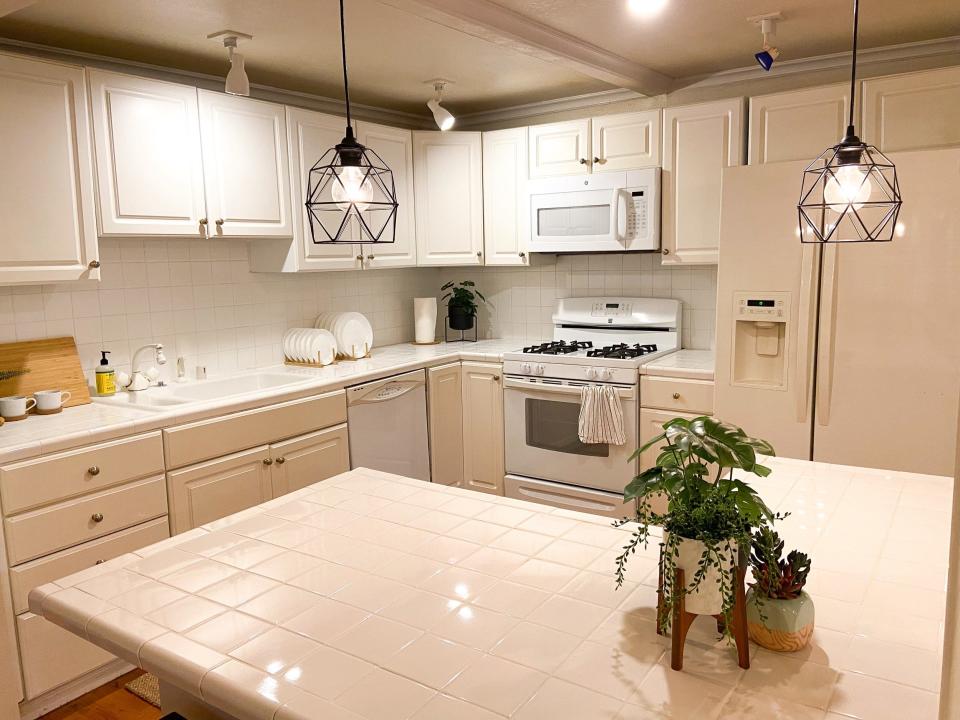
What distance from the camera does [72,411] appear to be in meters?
2.93

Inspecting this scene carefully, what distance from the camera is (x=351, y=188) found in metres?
1.65

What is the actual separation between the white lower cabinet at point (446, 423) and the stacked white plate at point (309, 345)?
554 millimetres

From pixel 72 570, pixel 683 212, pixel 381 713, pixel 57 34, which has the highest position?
pixel 57 34

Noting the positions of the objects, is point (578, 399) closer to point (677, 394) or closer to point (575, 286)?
point (677, 394)

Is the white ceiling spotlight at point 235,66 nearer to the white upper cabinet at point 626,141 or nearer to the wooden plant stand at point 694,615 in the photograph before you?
the white upper cabinet at point 626,141

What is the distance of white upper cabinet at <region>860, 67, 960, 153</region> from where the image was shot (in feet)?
9.95

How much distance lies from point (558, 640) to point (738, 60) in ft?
10.6

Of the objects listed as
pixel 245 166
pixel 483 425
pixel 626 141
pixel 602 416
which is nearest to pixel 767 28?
pixel 626 141

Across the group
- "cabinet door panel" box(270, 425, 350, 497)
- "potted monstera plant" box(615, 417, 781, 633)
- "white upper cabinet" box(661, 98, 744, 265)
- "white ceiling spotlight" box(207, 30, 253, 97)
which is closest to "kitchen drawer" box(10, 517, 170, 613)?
"cabinet door panel" box(270, 425, 350, 497)

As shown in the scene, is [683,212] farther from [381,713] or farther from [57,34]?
[381,713]

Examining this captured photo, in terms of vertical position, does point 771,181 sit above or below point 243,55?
below

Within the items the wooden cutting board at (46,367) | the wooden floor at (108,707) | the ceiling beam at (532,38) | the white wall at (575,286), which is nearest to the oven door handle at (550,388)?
the white wall at (575,286)

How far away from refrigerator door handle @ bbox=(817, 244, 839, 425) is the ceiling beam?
131 cm

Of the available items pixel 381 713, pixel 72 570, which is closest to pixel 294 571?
pixel 381 713
